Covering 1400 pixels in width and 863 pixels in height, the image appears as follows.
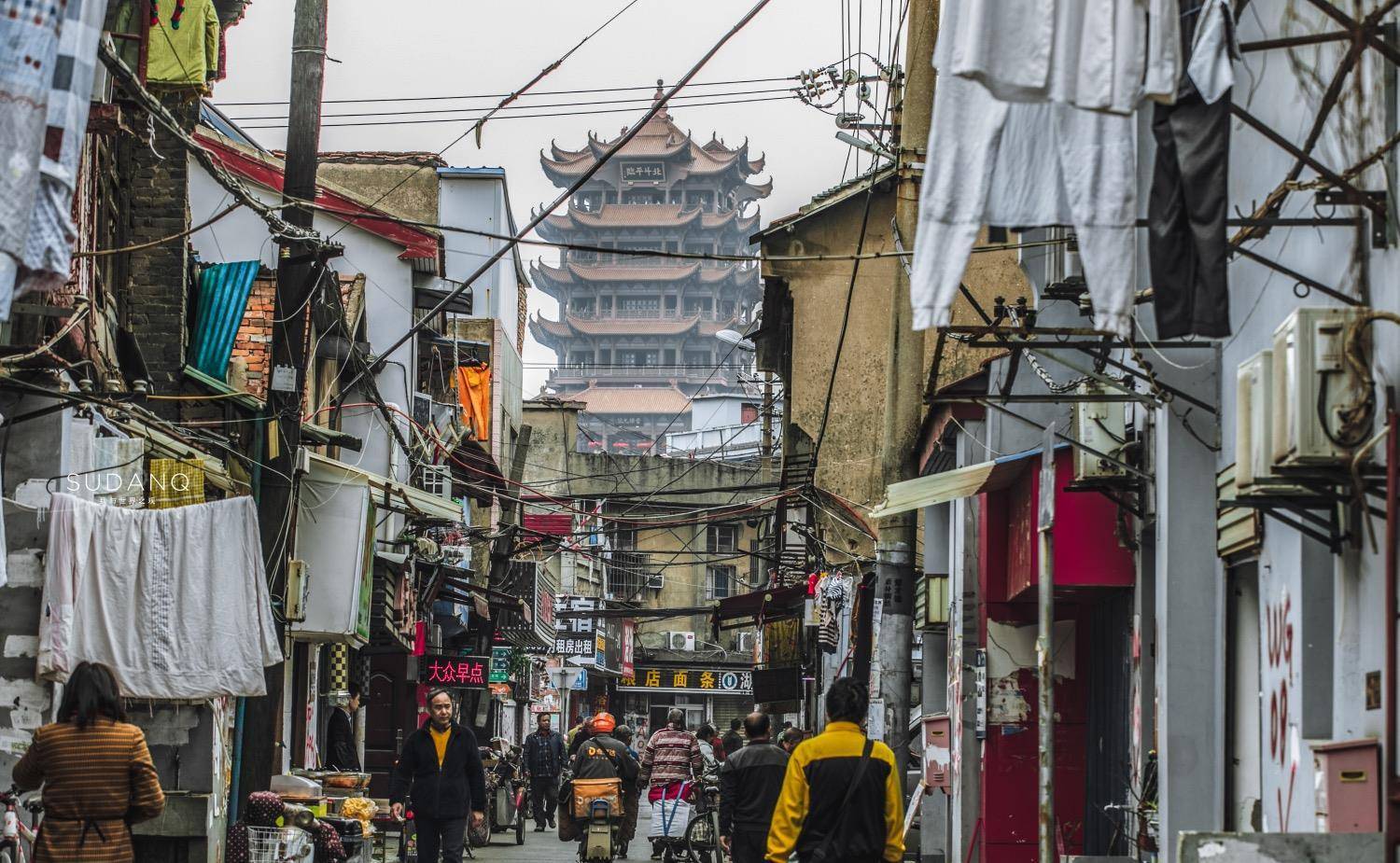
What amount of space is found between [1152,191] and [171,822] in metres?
9.83

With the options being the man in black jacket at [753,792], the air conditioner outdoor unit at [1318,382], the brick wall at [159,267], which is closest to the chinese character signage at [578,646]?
the brick wall at [159,267]

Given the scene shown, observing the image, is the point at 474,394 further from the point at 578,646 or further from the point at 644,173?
the point at 644,173

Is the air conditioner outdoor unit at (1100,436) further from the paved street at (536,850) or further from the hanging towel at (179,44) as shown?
the paved street at (536,850)

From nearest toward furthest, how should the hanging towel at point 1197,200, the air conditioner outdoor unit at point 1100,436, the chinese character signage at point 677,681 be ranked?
the hanging towel at point 1197,200, the air conditioner outdoor unit at point 1100,436, the chinese character signage at point 677,681

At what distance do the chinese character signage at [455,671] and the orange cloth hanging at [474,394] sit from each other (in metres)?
4.96

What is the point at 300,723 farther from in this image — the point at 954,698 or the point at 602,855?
the point at 954,698

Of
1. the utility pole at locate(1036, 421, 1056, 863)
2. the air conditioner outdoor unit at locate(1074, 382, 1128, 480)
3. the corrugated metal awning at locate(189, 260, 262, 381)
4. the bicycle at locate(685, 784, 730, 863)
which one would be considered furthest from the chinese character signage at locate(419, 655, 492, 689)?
the utility pole at locate(1036, 421, 1056, 863)

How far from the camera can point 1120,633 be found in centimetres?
1418

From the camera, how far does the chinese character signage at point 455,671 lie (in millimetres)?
33531

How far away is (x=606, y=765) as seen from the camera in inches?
770

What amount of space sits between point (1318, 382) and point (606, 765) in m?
14.1

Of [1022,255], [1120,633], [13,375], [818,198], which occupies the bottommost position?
[1120,633]

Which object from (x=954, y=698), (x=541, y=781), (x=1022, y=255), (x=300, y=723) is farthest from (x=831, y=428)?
(x=1022, y=255)

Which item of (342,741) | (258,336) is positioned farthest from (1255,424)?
(342,741)
